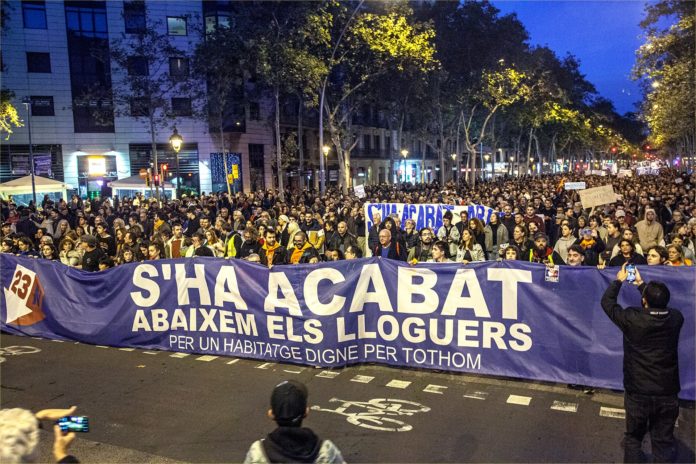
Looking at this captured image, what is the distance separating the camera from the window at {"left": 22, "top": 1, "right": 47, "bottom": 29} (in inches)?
1484

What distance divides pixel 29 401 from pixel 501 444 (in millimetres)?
5182

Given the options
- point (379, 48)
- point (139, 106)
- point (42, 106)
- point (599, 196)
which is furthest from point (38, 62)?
point (599, 196)

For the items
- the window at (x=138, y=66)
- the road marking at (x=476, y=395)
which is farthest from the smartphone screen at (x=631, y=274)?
the window at (x=138, y=66)

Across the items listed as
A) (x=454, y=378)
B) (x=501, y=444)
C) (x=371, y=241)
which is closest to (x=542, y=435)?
(x=501, y=444)

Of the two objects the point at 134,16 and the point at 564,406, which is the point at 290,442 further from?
the point at 134,16

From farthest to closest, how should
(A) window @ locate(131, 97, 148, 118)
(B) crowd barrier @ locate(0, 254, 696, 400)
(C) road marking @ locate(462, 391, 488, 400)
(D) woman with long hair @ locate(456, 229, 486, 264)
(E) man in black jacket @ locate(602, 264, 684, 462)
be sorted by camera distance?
(A) window @ locate(131, 97, 148, 118) < (D) woman with long hair @ locate(456, 229, 486, 264) < (B) crowd barrier @ locate(0, 254, 696, 400) < (C) road marking @ locate(462, 391, 488, 400) < (E) man in black jacket @ locate(602, 264, 684, 462)

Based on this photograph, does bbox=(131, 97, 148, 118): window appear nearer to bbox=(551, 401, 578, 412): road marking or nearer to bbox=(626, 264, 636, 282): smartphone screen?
bbox=(551, 401, 578, 412): road marking

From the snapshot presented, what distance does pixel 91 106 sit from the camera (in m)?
38.0

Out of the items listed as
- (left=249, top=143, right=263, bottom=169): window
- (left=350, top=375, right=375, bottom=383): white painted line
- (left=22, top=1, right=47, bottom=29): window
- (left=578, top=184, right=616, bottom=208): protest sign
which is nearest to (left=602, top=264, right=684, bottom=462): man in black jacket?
(left=350, top=375, right=375, bottom=383): white painted line

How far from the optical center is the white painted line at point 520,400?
615cm

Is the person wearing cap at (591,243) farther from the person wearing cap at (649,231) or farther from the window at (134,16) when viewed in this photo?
the window at (134,16)

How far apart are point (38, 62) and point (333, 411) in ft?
132

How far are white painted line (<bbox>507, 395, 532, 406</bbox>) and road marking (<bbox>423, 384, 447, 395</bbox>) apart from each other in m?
0.73

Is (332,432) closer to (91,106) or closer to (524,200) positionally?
(524,200)
